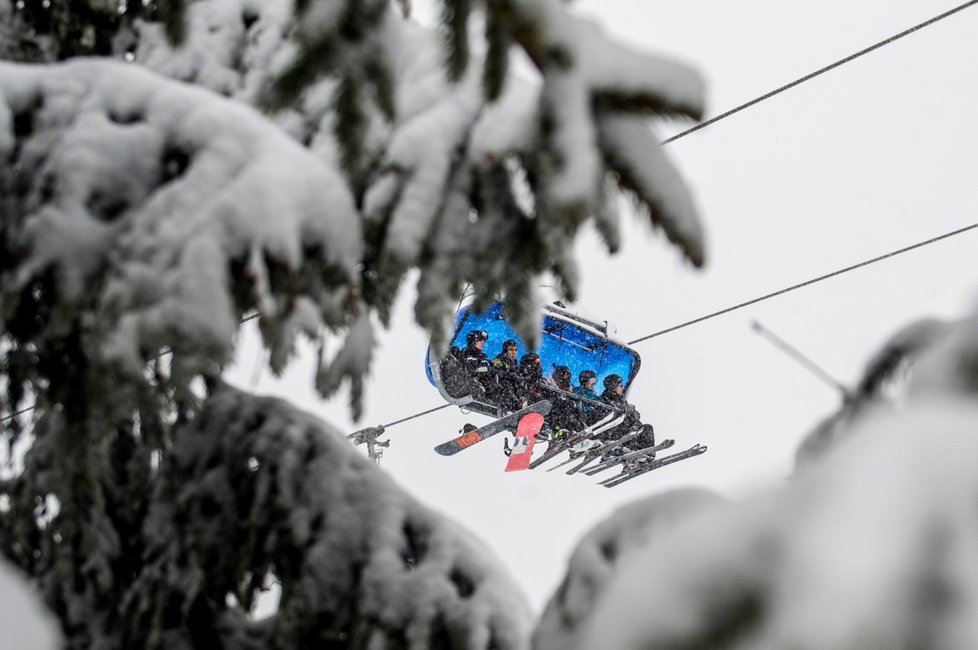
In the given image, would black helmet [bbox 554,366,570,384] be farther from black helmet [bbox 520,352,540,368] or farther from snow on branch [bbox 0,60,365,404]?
snow on branch [bbox 0,60,365,404]

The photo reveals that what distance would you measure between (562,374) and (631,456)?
2747 millimetres

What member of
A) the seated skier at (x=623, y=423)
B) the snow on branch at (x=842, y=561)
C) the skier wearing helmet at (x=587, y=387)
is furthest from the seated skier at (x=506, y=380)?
the snow on branch at (x=842, y=561)

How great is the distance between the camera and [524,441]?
17219 mm

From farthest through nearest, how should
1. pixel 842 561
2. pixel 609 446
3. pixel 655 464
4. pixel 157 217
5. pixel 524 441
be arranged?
pixel 655 464, pixel 609 446, pixel 524 441, pixel 157 217, pixel 842 561

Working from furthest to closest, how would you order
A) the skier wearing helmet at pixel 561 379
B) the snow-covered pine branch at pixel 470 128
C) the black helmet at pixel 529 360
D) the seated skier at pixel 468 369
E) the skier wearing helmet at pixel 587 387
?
the skier wearing helmet at pixel 587 387 → the skier wearing helmet at pixel 561 379 → the black helmet at pixel 529 360 → the seated skier at pixel 468 369 → the snow-covered pine branch at pixel 470 128

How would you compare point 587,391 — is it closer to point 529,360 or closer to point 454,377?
point 529,360

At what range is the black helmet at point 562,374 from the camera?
16859mm

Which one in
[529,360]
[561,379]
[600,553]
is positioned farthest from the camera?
[561,379]

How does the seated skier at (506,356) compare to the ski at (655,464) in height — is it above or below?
above

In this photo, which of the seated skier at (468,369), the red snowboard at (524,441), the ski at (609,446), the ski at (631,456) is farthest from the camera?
the ski at (631,456)

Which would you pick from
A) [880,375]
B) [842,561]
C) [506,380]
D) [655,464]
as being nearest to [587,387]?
[506,380]

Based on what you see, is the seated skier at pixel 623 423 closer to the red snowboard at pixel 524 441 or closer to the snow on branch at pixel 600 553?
the red snowboard at pixel 524 441

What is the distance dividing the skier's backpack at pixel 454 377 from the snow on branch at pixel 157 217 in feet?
45.1

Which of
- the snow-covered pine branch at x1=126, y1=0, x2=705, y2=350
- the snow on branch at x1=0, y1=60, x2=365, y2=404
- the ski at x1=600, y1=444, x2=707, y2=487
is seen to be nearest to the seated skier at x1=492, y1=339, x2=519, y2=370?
the ski at x1=600, y1=444, x2=707, y2=487
